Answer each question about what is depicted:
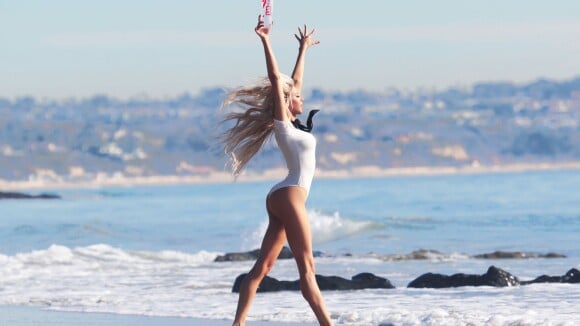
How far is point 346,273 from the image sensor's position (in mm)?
22422

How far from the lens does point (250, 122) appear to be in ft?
37.3

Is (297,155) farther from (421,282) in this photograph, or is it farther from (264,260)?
(421,282)

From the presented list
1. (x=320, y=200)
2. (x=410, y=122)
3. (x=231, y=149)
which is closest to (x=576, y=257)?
(x=231, y=149)

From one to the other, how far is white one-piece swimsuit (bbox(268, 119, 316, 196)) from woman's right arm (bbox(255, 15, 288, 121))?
86 mm

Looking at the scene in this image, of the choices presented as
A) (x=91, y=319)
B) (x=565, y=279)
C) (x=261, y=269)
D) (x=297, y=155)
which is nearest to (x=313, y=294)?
(x=261, y=269)

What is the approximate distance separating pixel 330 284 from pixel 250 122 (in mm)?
6364

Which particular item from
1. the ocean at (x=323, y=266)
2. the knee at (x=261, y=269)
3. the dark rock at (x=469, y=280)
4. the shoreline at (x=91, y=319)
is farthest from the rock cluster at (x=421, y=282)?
the knee at (x=261, y=269)

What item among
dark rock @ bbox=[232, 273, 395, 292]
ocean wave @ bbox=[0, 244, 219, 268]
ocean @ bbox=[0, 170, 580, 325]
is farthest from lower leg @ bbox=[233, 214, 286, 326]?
ocean wave @ bbox=[0, 244, 219, 268]

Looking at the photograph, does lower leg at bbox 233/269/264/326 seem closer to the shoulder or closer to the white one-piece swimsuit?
the white one-piece swimsuit

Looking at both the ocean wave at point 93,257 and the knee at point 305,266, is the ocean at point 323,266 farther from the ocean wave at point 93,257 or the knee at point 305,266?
the knee at point 305,266

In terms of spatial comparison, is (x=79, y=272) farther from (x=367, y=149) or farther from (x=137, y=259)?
(x=367, y=149)

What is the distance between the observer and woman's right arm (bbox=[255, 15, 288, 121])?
11.0 metres

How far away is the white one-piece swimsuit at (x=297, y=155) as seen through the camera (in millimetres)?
11047

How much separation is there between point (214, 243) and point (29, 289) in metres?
20.8
